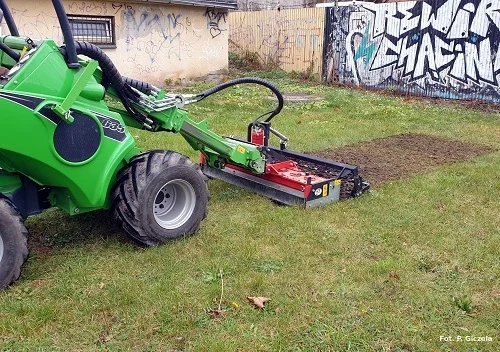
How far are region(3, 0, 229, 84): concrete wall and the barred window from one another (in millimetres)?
131

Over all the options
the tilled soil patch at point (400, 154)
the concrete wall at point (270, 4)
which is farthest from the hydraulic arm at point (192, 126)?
the concrete wall at point (270, 4)

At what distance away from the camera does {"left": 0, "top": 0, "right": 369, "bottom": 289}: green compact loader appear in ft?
11.0

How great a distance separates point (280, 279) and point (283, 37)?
→ 14868 mm

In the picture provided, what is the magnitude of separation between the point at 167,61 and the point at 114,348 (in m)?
12.2

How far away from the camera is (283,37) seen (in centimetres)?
1747

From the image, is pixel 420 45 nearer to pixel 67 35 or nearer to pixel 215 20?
pixel 215 20

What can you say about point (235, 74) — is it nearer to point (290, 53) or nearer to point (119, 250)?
point (290, 53)

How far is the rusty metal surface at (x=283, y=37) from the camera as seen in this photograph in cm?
1622

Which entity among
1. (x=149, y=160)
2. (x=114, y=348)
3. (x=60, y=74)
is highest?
(x=60, y=74)

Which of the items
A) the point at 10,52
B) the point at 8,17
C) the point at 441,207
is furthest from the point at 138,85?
the point at 441,207

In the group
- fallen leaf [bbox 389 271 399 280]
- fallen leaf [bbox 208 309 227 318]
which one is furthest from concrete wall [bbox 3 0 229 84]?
fallen leaf [bbox 389 271 399 280]

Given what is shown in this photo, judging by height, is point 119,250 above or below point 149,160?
below

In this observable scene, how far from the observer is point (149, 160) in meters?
4.00

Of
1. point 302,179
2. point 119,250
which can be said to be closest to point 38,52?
point 119,250
